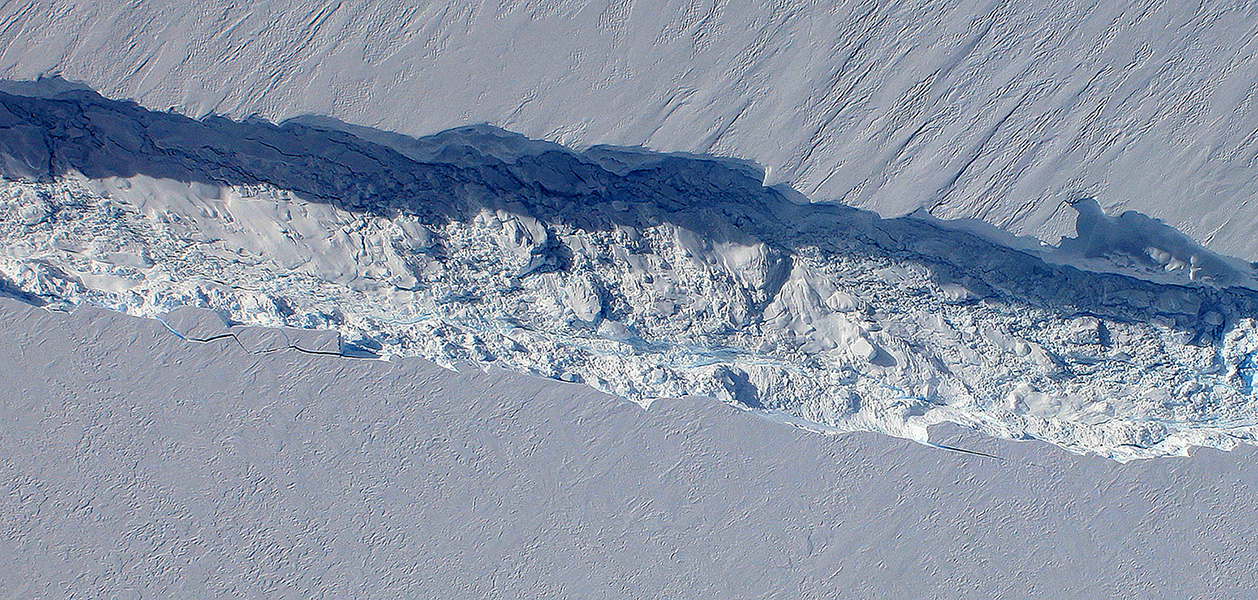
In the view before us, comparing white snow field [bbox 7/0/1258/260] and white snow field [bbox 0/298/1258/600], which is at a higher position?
white snow field [bbox 7/0/1258/260]

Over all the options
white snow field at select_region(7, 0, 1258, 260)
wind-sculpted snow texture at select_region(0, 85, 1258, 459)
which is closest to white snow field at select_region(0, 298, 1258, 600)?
wind-sculpted snow texture at select_region(0, 85, 1258, 459)

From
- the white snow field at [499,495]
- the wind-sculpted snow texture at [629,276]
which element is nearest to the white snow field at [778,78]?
the wind-sculpted snow texture at [629,276]

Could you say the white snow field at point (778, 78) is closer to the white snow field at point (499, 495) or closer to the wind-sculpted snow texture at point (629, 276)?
the wind-sculpted snow texture at point (629, 276)

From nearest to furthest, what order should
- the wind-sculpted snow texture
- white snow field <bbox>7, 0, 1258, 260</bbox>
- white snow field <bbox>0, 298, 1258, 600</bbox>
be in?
white snow field <bbox>7, 0, 1258, 260</bbox>, the wind-sculpted snow texture, white snow field <bbox>0, 298, 1258, 600</bbox>

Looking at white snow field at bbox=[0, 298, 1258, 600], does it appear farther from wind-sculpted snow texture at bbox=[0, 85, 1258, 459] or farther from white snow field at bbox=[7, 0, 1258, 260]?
white snow field at bbox=[7, 0, 1258, 260]

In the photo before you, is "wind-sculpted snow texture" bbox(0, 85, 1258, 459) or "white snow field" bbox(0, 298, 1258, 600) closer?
"wind-sculpted snow texture" bbox(0, 85, 1258, 459)
